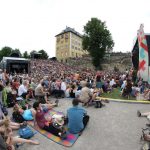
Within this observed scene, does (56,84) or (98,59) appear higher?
(98,59)

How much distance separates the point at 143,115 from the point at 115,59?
49401 mm

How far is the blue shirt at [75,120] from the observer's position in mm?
7714

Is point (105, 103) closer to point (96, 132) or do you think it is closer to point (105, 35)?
point (96, 132)

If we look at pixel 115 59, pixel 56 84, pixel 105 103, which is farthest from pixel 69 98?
pixel 115 59

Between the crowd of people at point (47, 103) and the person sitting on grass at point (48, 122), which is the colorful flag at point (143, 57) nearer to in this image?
the crowd of people at point (47, 103)

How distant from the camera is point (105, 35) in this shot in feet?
174

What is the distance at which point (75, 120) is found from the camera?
306 inches

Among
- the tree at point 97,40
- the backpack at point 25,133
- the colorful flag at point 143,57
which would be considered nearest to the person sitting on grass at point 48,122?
the backpack at point 25,133

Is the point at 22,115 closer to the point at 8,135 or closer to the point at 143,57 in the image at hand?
the point at 8,135

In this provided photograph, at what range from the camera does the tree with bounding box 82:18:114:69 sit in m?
52.7

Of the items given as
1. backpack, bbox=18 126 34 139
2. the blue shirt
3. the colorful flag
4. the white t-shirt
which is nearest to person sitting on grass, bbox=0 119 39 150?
backpack, bbox=18 126 34 139

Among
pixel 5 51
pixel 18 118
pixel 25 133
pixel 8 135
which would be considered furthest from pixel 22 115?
pixel 5 51

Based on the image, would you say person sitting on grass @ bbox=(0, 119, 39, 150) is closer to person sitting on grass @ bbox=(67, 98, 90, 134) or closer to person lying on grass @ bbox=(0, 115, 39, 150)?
person lying on grass @ bbox=(0, 115, 39, 150)

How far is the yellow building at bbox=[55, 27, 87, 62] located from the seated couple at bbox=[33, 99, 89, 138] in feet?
278
